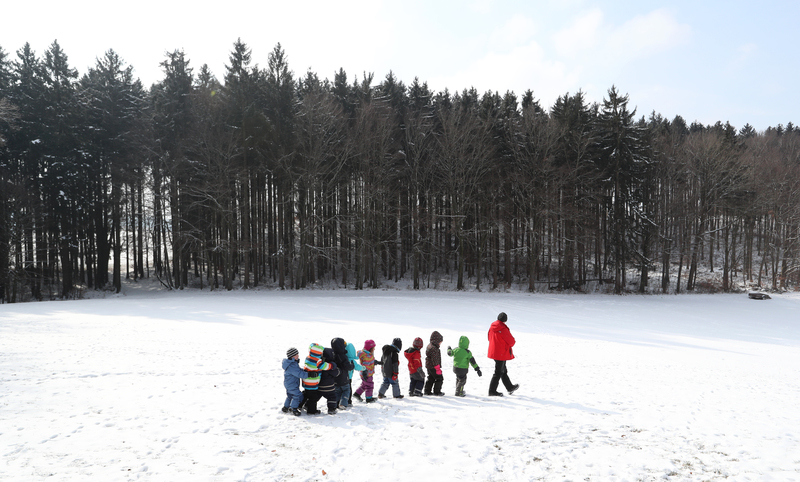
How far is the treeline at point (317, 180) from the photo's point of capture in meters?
30.2

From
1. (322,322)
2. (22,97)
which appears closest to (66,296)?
(22,97)

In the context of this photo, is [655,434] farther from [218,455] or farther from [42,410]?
[42,410]

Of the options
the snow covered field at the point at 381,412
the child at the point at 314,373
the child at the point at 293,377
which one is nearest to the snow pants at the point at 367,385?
the snow covered field at the point at 381,412

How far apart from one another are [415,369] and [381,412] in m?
1.50

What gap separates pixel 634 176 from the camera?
32.3 meters

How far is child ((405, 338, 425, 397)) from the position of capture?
8.95 m

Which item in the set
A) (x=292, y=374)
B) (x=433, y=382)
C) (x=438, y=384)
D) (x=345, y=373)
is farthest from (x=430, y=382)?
(x=292, y=374)

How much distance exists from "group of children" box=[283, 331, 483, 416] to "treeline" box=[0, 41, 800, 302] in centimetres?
2273

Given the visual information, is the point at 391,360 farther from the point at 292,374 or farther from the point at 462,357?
the point at 292,374

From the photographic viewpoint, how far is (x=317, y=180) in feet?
103

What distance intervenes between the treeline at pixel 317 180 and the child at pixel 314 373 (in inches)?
942

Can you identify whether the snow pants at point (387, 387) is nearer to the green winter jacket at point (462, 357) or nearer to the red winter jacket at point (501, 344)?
the green winter jacket at point (462, 357)

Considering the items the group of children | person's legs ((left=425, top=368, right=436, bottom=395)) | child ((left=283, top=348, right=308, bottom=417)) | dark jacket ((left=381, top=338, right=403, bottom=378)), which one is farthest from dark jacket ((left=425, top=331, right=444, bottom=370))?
child ((left=283, top=348, right=308, bottom=417))

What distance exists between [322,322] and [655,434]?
548 inches
